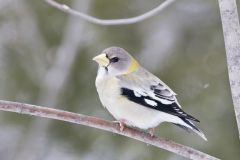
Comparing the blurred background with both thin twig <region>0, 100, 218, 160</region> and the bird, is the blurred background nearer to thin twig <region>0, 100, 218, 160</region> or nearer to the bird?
the bird

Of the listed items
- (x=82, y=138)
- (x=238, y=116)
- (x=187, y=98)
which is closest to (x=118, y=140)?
(x=82, y=138)

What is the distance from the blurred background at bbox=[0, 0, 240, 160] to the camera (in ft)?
15.8

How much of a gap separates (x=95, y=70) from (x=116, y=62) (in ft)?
5.68

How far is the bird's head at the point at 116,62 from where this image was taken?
3.28 metres

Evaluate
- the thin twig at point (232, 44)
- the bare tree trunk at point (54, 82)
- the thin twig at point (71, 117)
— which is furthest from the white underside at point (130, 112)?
the bare tree trunk at point (54, 82)

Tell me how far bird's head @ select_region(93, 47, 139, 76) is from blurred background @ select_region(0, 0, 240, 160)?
4.71ft

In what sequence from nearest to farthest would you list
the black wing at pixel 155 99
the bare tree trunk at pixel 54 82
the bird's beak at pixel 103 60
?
the black wing at pixel 155 99
the bird's beak at pixel 103 60
the bare tree trunk at pixel 54 82

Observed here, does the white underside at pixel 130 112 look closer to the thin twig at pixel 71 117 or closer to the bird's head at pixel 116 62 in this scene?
the bird's head at pixel 116 62

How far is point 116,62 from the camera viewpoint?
3.32 metres

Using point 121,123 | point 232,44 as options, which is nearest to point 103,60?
point 121,123

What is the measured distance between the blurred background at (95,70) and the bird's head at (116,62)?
143cm

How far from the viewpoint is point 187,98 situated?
4875 mm

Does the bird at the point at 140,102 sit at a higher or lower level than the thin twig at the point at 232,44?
lower

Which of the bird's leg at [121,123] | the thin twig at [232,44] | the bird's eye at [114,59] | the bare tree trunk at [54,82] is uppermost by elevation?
the thin twig at [232,44]
